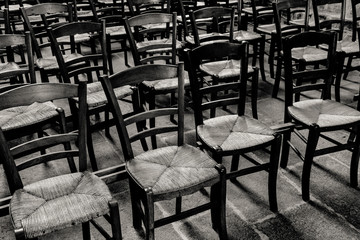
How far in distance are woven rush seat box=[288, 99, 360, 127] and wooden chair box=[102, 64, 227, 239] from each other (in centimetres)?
81

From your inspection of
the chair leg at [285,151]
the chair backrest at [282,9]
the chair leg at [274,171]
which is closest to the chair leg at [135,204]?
the chair leg at [274,171]

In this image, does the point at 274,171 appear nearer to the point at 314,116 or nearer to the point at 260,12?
the point at 314,116

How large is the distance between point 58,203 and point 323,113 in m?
1.79

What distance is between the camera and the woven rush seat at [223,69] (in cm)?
320

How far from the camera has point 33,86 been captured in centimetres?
179

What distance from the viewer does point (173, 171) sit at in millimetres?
1892

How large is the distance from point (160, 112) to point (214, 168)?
0.46 meters

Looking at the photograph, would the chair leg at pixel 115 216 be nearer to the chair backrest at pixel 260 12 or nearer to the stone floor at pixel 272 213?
the stone floor at pixel 272 213

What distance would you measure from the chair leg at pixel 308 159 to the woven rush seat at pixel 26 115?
169cm

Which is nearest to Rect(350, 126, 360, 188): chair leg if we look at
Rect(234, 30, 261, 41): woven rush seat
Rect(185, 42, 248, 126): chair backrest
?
Rect(185, 42, 248, 126): chair backrest

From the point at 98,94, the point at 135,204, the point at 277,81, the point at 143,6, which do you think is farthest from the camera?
the point at 143,6

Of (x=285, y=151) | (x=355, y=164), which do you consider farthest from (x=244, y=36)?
(x=355, y=164)

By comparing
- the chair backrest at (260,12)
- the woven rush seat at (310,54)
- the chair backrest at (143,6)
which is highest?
the chair backrest at (143,6)

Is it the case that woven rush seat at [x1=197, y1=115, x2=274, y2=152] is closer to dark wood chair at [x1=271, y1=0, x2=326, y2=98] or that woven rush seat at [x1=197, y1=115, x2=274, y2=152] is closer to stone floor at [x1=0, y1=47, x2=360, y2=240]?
stone floor at [x1=0, y1=47, x2=360, y2=240]
